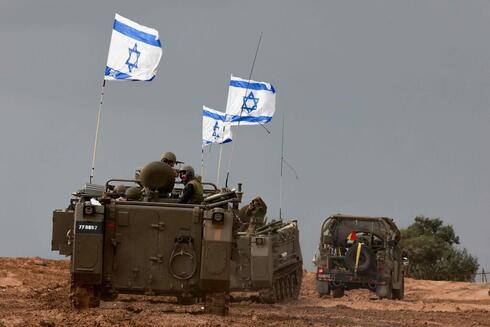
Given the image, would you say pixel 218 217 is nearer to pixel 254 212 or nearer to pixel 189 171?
pixel 189 171

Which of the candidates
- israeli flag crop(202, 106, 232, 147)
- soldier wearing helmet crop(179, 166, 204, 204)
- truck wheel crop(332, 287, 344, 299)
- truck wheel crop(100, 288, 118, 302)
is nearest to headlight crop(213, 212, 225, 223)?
soldier wearing helmet crop(179, 166, 204, 204)

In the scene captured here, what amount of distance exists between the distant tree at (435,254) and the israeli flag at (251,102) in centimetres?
2018

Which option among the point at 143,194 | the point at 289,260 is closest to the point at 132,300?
the point at 143,194

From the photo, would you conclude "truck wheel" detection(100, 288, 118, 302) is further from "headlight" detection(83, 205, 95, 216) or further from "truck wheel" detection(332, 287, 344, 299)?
"truck wheel" detection(332, 287, 344, 299)

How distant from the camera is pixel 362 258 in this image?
2941cm

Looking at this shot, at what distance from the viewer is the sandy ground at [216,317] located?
16.7m

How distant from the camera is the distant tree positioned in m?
60.0

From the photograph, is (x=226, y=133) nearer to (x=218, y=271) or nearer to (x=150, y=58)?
(x=150, y=58)

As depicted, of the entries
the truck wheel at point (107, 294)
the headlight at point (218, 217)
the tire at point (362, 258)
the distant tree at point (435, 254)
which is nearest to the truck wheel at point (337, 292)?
the tire at point (362, 258)

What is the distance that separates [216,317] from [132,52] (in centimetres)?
1569

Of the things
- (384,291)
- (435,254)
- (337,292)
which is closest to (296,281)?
(337,292)

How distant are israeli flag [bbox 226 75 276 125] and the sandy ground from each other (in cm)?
608

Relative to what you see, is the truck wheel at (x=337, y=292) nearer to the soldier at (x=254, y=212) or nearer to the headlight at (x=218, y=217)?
the soldier at (x=254, y=212)

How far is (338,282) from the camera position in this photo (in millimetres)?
29922
